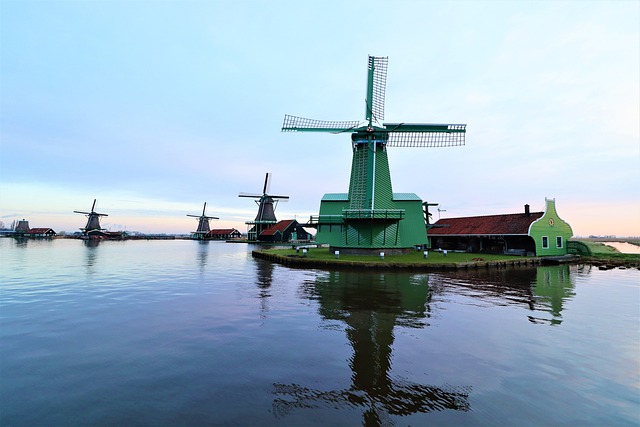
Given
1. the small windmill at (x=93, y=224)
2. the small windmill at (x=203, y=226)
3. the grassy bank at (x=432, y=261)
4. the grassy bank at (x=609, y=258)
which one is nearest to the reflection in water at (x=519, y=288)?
the grassy bank at (x=432, y=261)

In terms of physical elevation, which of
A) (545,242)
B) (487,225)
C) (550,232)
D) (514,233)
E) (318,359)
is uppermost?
(487,225)

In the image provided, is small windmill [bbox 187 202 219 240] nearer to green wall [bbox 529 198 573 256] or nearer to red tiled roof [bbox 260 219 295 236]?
red tiled roof [bbox 260 219 295 236]

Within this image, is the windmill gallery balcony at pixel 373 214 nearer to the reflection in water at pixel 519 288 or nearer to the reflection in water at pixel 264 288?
the reflection in water at pixel 519 288

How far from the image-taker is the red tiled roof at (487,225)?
3622 cm

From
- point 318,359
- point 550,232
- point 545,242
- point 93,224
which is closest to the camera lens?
point 318,359

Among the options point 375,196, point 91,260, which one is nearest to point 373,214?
point 375,196

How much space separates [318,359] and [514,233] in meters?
36.2

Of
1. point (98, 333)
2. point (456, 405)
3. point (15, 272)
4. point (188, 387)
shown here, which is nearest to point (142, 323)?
point (98, 333)

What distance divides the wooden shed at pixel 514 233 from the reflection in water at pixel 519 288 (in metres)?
11.2

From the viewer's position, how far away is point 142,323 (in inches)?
450

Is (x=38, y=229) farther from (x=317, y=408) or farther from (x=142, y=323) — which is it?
(x=317, y=408)

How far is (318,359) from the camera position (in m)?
8.15

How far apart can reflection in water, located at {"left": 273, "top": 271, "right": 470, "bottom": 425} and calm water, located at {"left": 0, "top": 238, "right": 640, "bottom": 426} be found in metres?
0.04

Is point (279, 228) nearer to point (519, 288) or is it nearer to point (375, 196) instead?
point (375, 196)
